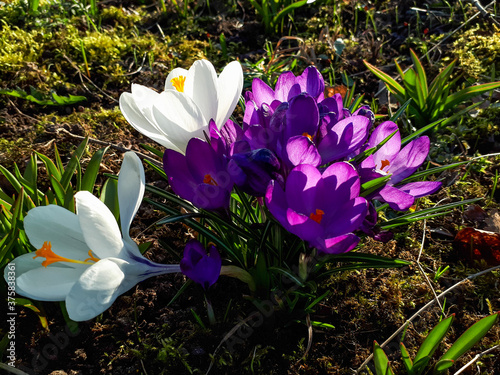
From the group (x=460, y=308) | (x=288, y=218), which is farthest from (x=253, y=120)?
(x=460, y=308)

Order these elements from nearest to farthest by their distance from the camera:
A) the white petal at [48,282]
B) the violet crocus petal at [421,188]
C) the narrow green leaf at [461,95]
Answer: the white petal at [48,282] < the violet crocus petal at [421,188] < the narrow green leaf at [461,95]

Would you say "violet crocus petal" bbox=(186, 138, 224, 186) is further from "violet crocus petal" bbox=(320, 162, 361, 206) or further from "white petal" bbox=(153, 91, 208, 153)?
"violet crocus petal" bbox=(320, 162, 361, 206)

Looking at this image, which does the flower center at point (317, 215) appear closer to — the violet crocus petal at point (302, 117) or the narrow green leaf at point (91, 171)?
the violet crocus petal at point (302, 117)

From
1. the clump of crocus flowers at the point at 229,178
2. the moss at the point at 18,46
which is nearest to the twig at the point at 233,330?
the clump of crocus flowers at the point at 229,178

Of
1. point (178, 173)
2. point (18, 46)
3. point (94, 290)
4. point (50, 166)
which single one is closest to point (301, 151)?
point (178, 173)

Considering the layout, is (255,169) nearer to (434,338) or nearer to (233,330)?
(233,330)
